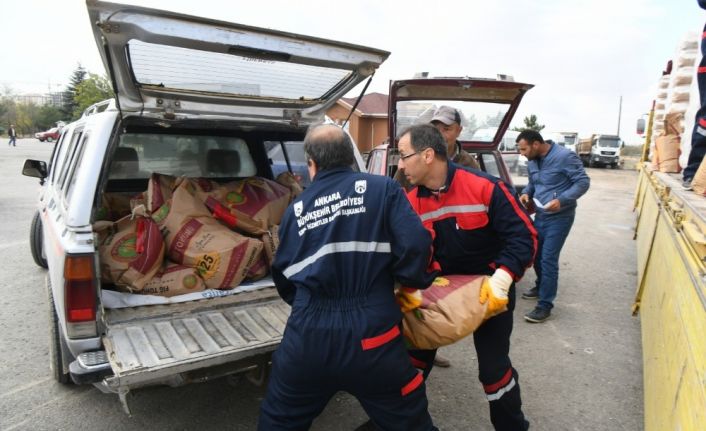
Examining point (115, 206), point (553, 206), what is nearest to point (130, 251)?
point (115, 206)

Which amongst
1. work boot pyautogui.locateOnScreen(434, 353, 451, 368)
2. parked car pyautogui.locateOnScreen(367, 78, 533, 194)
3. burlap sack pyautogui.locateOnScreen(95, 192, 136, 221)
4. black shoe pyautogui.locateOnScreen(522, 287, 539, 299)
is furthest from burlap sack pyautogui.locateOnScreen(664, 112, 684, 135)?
burlap sack pyautogui.locateOnScreen(95, 192, 136, 221)

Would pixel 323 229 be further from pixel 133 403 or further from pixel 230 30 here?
pixel 133 403

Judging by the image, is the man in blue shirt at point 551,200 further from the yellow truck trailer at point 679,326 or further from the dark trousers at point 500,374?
the dark trousers at point 500,374

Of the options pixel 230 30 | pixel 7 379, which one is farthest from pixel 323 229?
pixel 7 379

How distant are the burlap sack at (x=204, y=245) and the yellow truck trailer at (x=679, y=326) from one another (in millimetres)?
2444

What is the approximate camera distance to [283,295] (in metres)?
2.13

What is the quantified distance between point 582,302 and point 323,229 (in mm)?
4184

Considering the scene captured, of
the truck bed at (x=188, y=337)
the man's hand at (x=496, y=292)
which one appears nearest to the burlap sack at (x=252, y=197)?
the truck bed at (x=188, y=337)

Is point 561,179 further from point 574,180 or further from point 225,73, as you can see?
point 225,73

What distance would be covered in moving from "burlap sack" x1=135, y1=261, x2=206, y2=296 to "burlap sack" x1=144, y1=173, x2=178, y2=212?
514 mm

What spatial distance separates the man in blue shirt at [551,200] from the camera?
14.2ft

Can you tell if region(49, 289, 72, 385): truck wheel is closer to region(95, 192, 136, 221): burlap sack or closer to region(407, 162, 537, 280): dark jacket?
region(95, 192, 136, 221): burlap sack

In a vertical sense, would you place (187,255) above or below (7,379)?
above

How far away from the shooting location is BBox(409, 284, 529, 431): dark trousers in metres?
2.32
